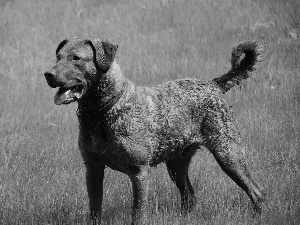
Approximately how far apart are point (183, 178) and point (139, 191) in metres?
1.16

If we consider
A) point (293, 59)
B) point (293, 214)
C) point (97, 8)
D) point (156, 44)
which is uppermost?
point (97, 8)

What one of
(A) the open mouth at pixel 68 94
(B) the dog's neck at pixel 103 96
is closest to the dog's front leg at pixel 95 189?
(B) the dog's neck at pixel 103 96

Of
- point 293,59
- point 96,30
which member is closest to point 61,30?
point 96,30

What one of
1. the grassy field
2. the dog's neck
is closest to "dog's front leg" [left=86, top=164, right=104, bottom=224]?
the grassy field

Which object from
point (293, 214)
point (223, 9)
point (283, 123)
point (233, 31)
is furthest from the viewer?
point (223, 9)

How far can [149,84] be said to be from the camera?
955 centimetres

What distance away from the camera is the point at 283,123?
778cm

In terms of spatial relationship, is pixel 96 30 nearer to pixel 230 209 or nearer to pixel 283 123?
pixel 283 123

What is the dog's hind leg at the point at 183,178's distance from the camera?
5797mm

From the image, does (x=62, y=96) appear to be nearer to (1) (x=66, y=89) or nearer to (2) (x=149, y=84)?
(1) (x=66, y=89)

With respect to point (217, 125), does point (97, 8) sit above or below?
above

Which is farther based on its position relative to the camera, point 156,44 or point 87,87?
point 156,44

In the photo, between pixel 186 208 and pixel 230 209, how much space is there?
497mm

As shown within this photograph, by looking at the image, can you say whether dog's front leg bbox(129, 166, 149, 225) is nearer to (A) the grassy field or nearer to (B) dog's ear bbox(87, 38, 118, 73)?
(A) the grassy field
